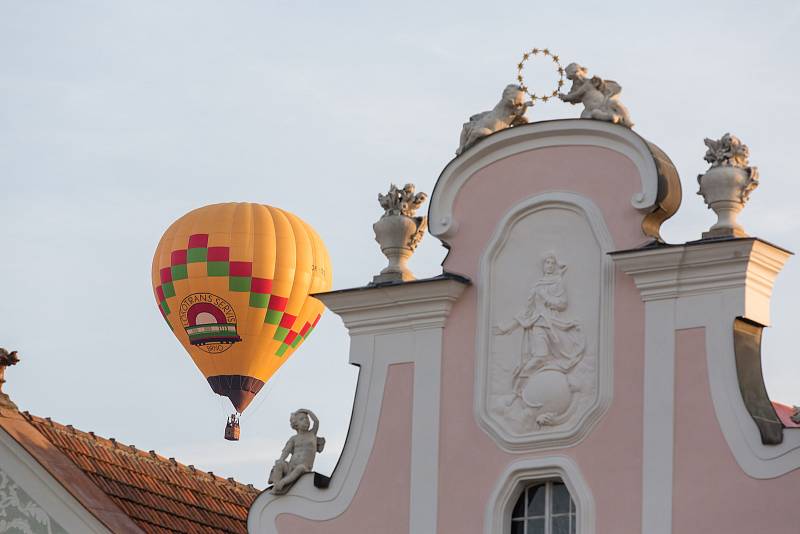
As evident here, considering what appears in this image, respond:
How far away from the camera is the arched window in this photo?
20.6m

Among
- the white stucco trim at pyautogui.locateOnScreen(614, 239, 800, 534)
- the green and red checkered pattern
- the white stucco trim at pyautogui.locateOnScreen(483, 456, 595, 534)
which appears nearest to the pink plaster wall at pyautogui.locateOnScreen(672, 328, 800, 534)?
the white stucco trim at pyautogui.locateOnScreen(614, 239, 800, 534)

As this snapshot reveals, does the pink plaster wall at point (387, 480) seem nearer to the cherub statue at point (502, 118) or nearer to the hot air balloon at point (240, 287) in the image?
the cherub statue at point (502, 118)

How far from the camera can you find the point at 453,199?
863 inches

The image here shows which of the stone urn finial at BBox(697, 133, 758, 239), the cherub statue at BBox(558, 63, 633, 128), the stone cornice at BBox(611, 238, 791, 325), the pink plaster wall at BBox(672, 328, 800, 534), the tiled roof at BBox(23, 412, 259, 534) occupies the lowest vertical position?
the pink plaster wall at BBox(672, 328, 800, 534)

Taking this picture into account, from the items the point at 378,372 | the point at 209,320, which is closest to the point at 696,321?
the point at 378,372

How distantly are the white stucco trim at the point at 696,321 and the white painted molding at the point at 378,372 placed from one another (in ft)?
6.29

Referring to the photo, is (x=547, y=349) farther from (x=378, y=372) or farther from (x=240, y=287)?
(x=240, y=287)

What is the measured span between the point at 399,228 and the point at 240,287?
12.4 m

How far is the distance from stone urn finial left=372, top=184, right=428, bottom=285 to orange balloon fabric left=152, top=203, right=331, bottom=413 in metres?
11.7

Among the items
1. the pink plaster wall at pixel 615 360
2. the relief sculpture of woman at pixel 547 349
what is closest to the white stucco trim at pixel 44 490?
the pink plaster wall at pixel 615 360

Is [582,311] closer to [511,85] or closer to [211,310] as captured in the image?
[511,85]

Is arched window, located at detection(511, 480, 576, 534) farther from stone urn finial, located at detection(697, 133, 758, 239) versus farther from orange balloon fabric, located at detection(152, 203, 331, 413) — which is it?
orange balloon fabric, located at detection(152, 203, 331, 413)

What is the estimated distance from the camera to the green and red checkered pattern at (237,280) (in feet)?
112

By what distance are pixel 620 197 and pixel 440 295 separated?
1.82 m
